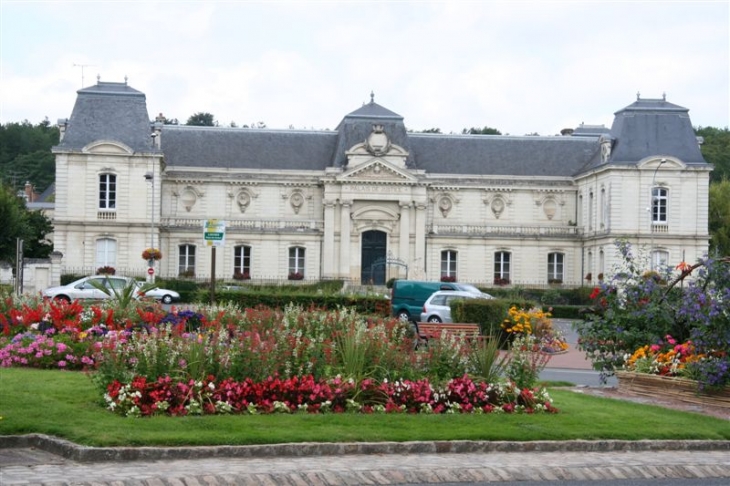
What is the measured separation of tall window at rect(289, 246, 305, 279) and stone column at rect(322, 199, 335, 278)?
146 centimetres

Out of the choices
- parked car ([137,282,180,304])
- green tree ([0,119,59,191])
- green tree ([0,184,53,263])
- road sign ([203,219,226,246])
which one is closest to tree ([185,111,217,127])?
green tree ([0,119,59,191])

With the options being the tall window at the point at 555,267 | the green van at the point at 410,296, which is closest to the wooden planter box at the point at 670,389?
the green van at the point at 410,296

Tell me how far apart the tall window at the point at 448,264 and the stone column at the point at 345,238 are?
5.58 m

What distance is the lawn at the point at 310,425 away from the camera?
40.0ft

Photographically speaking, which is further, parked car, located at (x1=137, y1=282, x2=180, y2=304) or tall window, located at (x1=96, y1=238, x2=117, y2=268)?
tall window, located at (x1=96, y1=238, x2=117, y2=268)

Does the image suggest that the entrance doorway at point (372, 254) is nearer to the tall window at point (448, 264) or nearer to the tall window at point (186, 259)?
the tall window at point (448, 264)

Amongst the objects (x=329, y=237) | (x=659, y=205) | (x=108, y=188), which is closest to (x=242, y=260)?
(x=329, y=237)

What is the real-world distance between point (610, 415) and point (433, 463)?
151 inches

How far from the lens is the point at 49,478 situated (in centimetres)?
1056

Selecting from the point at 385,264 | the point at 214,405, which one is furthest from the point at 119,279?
the point at 214,405

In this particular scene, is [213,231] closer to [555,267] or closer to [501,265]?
[501,265]

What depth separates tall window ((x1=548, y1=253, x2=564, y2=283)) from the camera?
67.3m

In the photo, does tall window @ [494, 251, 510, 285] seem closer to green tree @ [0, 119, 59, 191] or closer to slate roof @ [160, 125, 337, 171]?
slate roof @ [160, 125, 337, 171]

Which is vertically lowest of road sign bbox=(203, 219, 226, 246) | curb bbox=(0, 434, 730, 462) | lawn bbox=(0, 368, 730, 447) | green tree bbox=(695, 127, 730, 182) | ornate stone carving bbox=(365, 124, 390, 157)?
curb bbox=(0, 434, 730, 462)
